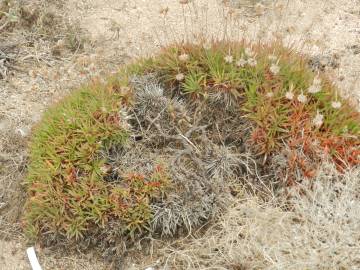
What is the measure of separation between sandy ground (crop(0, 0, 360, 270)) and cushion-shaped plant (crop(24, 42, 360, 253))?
413 millimetres

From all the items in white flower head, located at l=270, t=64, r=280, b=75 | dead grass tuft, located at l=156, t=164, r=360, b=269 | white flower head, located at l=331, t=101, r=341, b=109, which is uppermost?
white flower head, located at l=270, t=64, r=280, b=75

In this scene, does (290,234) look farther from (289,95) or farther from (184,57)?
(184,57)

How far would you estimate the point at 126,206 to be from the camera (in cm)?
343

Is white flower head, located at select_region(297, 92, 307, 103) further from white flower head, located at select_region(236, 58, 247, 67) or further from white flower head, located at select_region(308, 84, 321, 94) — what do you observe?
white flower head, located at select_region(236, 58, 247, 67)

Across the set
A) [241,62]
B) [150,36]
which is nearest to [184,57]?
[241,62]

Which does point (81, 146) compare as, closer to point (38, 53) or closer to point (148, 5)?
point (38, 53)

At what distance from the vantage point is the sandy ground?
4.43 metres

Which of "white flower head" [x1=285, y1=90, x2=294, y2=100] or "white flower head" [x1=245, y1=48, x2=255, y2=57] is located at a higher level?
"white flower head" [x1=245, y1=48, x2=255, y2=57]

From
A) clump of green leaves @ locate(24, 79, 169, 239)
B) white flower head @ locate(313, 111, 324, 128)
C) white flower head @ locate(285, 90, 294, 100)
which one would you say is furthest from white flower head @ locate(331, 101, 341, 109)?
clump of green leaves @ locate(24, 79, 169, 239)

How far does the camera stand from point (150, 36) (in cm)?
528

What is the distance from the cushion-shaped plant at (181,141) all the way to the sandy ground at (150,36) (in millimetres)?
413

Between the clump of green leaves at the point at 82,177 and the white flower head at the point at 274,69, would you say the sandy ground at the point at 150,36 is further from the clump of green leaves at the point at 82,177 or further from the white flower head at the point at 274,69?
the white flower head at the point at 274,69

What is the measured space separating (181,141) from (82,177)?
0.70 meters

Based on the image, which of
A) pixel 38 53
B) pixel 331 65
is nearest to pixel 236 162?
pixel 331 65
